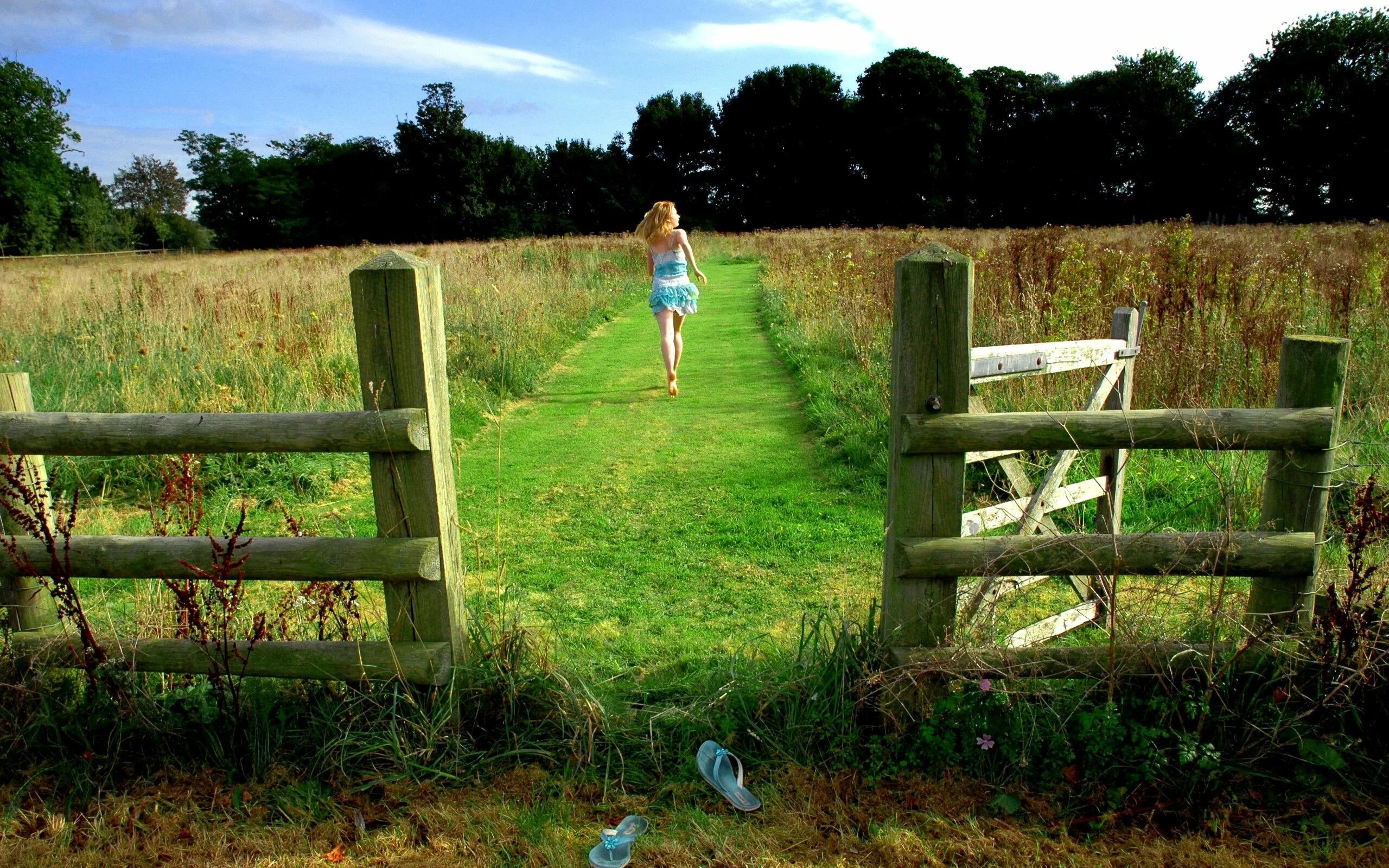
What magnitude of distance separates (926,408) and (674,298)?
6.60 meters

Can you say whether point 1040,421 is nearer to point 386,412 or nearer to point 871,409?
point 386,412

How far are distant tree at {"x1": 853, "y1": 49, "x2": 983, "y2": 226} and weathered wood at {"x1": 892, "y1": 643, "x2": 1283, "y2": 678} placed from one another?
5583 centimetres

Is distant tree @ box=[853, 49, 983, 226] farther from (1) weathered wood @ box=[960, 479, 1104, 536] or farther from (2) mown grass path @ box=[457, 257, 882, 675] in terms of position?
(1) weathered wood @ box=[960, 479, 1104, 536]

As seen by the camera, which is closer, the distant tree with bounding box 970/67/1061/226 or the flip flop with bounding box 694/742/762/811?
the flip flop with bounding box 694/742/762/811

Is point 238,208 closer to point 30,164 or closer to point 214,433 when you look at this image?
point 30,164

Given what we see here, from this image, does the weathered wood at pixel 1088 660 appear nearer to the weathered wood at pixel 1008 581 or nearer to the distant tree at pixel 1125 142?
the weathered wood at pixel 1008 581

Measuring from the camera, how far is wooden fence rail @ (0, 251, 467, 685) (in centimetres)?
295

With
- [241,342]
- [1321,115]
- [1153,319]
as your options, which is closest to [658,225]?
[241,342]

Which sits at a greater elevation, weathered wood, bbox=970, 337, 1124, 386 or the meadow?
weathered wood, bbox=970, 337, 1124, 386

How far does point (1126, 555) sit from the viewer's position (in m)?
2.95

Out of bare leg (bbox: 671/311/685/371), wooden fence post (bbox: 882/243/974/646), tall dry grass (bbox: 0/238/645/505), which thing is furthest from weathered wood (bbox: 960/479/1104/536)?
bare leg (bbox: 671/311/685/371)

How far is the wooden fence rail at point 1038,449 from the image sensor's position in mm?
2908

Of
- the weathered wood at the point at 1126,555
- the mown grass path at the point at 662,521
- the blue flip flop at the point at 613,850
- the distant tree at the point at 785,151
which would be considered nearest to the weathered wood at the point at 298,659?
the mown grass path at the point at 662,521

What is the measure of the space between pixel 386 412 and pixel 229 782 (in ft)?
4.62
